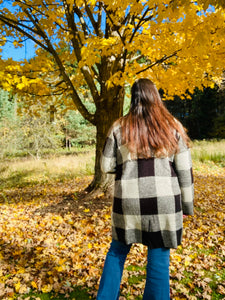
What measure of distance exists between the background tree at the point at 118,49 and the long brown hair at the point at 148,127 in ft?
5.33

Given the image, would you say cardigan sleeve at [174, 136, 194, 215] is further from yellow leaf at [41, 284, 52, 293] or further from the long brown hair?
yellow leaf at [41, 284, 52, 293]

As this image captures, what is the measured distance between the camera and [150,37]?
3557 mm

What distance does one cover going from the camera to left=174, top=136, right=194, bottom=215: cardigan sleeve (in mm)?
1455

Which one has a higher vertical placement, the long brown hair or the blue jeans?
the long brown hair

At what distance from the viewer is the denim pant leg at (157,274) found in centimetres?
140

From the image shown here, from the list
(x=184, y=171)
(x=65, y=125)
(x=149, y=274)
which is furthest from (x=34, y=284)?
(x=65, y=125)

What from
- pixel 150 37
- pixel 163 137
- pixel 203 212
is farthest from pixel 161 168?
pixel 203 212

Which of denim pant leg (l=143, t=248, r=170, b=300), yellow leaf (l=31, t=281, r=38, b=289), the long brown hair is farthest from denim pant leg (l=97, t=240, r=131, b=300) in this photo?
yellow leaf (l=31, t=281, r=38, b=289)

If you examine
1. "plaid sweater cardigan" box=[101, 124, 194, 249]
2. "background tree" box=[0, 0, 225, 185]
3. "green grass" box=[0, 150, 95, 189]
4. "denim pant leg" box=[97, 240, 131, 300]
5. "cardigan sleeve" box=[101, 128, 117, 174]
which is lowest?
"green grass" box=[0, 150, 95, 189]

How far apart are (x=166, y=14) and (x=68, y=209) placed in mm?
3338

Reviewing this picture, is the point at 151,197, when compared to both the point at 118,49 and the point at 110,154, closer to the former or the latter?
the point at 110,154

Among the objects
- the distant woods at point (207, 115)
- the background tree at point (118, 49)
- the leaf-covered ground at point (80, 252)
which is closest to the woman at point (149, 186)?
the leaf-covered ground at point (80, 252)

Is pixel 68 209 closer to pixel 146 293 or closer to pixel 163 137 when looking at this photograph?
pixel 146 293

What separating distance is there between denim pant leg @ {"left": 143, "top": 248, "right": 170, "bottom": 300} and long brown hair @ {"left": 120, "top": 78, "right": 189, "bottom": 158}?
0.61 metres
